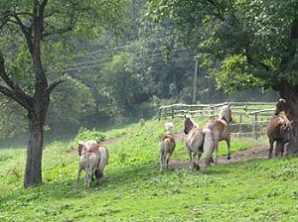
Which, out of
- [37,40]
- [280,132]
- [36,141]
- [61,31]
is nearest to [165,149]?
[280,132]

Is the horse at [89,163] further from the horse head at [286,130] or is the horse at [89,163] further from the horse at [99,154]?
the horse head at [286,130]

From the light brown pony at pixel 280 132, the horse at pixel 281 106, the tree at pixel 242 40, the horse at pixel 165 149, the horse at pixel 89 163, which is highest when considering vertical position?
the tree at pixel 242 40

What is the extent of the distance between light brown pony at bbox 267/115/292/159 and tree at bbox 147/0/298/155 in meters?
0.29

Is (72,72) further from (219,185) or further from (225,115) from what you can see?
(219,185)

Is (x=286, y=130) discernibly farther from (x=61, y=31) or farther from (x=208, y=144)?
(x=61, y=31)

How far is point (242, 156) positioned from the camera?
21625 millimetres

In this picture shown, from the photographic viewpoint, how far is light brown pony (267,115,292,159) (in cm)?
1939

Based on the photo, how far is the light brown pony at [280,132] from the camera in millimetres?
19391

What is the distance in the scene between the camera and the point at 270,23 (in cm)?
1684

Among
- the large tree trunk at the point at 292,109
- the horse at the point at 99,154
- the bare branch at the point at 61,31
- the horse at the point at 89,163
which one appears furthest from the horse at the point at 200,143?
the bare branch at the point at 61,31

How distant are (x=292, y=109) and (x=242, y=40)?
2959 mm

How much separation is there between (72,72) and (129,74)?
752 cm

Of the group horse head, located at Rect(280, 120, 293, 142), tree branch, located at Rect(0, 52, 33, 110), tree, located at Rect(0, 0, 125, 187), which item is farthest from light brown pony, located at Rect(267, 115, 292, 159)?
tree branch, located at Rect(0, 52, 33, 110)

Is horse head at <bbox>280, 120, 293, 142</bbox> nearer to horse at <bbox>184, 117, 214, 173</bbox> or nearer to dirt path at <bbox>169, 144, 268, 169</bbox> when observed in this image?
dirt path at <bbox>169, 144, 268, 169</bbox>
